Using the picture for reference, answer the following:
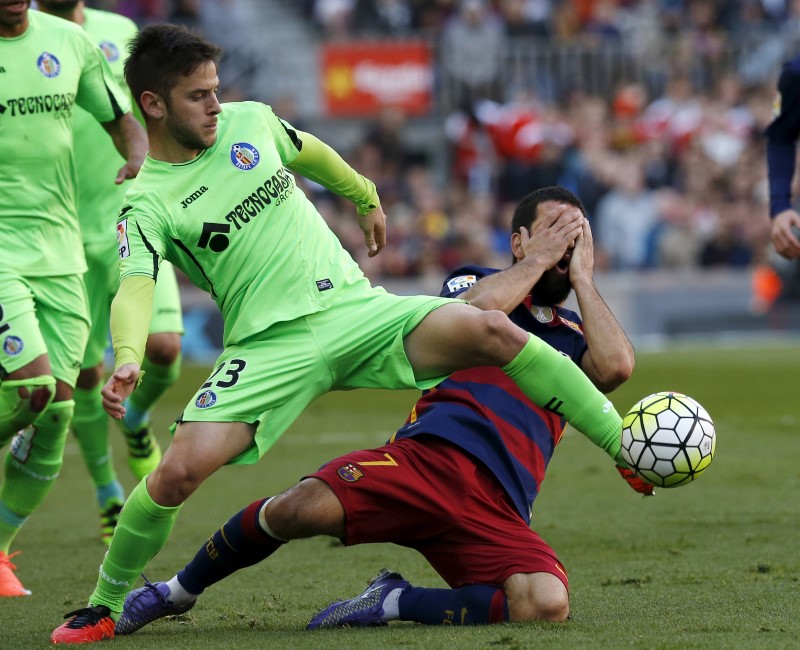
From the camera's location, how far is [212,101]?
501 cm

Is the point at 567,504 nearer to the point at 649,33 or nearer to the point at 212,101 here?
the point at 212,101

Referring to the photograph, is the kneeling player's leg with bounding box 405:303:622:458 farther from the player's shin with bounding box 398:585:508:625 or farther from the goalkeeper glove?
the player's shin with bounding box 398:585:508:625

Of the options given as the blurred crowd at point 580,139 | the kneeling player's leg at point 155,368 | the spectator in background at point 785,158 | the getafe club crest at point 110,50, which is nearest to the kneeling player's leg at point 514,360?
the spectator in background at point 785,158

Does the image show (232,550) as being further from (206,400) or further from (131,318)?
(131,318)

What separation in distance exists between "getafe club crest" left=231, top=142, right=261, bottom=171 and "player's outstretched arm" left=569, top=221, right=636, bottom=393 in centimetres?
127

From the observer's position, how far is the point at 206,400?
4793 millimetres

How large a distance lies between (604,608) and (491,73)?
17.9 meters

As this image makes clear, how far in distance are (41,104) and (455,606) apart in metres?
3.11

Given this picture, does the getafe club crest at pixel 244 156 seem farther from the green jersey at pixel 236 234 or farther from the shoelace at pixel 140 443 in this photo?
the shoelace at pixel 140 443

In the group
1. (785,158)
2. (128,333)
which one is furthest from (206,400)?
(785,158)

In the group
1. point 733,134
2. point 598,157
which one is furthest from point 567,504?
point 733,134

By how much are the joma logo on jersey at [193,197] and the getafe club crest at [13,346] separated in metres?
1.45

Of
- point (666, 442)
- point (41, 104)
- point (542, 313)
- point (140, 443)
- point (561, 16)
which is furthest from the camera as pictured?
point (561, 16)

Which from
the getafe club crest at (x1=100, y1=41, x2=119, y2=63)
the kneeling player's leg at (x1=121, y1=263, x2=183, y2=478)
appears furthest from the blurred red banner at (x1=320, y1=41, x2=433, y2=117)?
the kneeling player's leg at (x1=121, y1=263, x2=183, y2=478)
